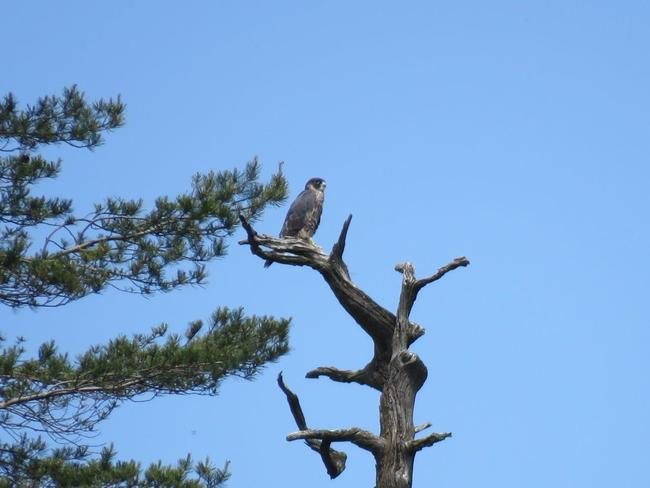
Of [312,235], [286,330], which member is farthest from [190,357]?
[312,235]

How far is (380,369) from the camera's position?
8305 mm

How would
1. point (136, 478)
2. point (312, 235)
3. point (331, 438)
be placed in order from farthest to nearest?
point (312, 235), point (136, 478), point (331, 438)

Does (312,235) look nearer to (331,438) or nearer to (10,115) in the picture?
(10,115)

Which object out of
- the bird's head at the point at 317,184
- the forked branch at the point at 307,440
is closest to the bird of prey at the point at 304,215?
the bird's head at the point at 317,184

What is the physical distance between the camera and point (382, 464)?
302 inches

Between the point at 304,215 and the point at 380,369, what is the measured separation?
3.84 meters

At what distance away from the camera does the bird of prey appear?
468 inches

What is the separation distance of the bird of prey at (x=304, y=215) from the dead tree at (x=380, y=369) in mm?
3254

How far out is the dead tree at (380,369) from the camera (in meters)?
7.59

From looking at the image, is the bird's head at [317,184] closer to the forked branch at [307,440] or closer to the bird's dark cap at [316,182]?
the bird's dark cap at [316,182]

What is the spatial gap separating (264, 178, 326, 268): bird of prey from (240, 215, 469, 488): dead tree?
10.7 ft

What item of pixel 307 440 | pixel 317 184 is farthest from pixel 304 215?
pixel 307 440

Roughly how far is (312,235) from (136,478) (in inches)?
136

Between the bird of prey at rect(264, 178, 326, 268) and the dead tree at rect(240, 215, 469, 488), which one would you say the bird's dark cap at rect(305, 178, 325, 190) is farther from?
the dead tree at rect(240, 215, 469, 488)
